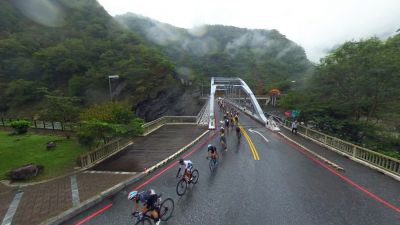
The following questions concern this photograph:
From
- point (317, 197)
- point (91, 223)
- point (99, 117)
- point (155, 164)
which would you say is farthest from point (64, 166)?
point (317, 197)

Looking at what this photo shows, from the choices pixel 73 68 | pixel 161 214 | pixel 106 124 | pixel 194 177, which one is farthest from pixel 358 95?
pixel 73 68

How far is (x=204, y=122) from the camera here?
29.0 meters

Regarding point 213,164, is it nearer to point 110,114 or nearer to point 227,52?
point 110,114

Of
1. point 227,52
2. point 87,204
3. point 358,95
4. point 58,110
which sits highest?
point 227,52

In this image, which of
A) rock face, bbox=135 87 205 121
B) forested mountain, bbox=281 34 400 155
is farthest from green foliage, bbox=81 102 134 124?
rock face, bbox=135 87 205 121

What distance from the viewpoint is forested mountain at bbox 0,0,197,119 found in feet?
172

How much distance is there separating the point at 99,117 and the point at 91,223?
9.39 meters

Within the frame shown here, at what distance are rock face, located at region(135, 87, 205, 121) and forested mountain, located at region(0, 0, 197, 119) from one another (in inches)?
10.1

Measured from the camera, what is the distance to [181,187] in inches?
363

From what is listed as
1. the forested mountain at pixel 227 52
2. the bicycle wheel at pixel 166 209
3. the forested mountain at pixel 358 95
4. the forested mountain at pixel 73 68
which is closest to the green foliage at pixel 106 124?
the bicycle wheel at pixel 166 209

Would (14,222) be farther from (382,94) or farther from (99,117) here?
(382,94)

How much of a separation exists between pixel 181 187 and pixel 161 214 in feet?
6.82

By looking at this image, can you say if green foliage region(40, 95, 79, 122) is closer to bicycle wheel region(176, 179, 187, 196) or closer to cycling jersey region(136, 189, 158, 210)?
bicycle wheel region(176, 179, 187, 196)

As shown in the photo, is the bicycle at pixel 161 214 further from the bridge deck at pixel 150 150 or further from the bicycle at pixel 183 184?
the bridge deck at pixel 150 150
